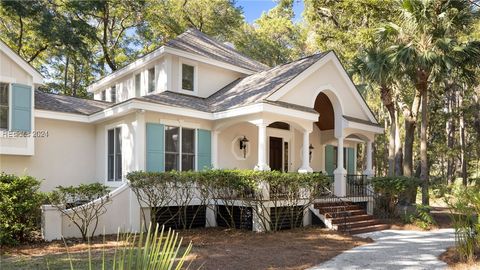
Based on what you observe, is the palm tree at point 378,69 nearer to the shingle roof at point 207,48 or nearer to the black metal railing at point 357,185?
the black metal railing at point 357,185

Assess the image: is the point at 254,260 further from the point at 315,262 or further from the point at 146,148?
the point at 146,148

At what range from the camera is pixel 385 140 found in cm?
3406

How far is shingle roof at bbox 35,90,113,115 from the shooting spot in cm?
1319

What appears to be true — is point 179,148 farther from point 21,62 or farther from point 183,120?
point 21,62

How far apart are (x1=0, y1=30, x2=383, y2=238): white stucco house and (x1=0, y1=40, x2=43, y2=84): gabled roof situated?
1.1 inches

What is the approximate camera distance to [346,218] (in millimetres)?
12273

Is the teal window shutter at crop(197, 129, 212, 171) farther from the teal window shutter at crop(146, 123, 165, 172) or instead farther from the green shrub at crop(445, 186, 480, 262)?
the green shrub at crop(445, 186, 480, 262)

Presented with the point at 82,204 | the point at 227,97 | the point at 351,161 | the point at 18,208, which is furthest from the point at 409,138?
the point at 18,208

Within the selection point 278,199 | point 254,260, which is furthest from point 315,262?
point 278,199

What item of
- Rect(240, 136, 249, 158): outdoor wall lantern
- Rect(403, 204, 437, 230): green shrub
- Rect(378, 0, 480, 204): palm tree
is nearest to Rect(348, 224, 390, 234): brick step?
Rect(403, 204, 437, 230): green shrub

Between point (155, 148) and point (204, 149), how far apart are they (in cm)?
185

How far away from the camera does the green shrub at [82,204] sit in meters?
9.61

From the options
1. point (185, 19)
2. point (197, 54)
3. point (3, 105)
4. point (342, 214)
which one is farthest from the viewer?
point (185, 19)

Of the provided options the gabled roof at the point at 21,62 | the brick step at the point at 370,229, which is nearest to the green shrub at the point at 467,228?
the brick step at the point at 370,229
